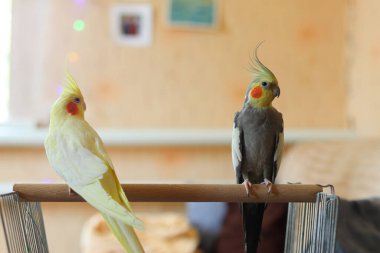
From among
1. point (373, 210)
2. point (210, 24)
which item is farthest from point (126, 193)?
point (210, 24)

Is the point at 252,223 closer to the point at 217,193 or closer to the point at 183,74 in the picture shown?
the point at 217,193

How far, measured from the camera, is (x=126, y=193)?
0.75m

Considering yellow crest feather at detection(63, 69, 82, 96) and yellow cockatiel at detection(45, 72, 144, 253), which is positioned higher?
yellow crest feather at detection(63, 69, 82, 96)

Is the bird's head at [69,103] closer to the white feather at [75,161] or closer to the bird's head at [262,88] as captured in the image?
the white feather at [75,161]

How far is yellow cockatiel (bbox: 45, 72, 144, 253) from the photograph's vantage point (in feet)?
2.17

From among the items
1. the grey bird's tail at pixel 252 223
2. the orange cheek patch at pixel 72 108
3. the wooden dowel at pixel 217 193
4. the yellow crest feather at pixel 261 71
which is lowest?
the grey bird's tail at pixel 252 223

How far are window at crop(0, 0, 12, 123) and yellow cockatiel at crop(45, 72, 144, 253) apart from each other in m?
→ 1.51

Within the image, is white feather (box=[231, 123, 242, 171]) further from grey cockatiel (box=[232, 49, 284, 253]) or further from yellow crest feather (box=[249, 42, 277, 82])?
yellow crest feather (box=[249, 42, 277, 82])

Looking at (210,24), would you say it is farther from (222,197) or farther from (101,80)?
(222,197)

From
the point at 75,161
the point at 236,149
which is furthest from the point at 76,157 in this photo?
the point at 236,149

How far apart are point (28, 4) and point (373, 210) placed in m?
Result: 1.58

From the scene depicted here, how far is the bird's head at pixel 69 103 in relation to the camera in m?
0.73

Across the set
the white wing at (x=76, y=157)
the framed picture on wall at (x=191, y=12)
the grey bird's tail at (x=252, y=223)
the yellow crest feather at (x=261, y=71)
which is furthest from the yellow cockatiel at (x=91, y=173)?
the framed picture on wall at (x=191, y=12)

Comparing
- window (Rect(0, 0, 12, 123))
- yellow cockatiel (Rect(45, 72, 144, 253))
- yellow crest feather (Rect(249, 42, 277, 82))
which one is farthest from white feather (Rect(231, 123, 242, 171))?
window (Rect(0, 0, 12, 123))
